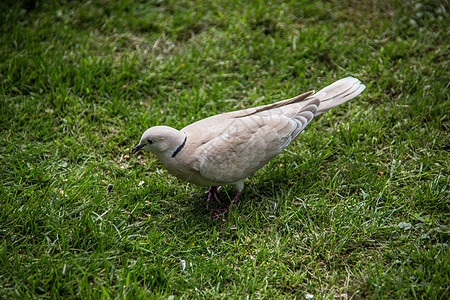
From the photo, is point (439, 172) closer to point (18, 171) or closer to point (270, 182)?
point (270, 182)

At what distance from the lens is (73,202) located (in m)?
3.23

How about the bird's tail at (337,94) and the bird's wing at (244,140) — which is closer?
the bird's wing at (244,140)

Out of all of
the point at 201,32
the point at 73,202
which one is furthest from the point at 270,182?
the point at 201,32

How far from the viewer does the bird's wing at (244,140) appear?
3.05 metres

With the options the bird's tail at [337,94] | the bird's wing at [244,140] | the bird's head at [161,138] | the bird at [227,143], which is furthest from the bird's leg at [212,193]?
the bird's tail at [337,94]

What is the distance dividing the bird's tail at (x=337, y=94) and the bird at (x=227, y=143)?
56mm

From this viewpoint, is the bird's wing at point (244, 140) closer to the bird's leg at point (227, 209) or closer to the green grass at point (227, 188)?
the bird's leg at point (227, 209)

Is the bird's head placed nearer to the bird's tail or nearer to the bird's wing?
the bird's wing

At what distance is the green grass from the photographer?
280cm

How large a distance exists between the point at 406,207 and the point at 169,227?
75.8 inches

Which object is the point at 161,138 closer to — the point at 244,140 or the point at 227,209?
the point at 244,140

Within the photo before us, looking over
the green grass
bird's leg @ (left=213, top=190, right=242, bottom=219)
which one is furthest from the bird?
the green grass

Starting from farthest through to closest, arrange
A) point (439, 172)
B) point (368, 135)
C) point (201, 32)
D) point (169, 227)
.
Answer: point (201, 32) < point (368, 135) < point (439, 172) < point (169, 227)

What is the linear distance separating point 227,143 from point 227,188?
669 millimetres
